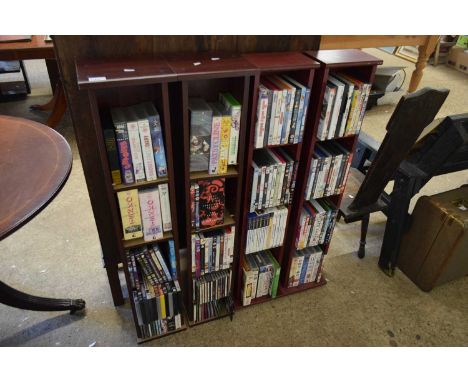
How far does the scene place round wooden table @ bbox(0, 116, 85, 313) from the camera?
1.18 meters

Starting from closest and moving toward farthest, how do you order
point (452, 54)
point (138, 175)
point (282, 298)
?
point (138, 175), point (282, 298), point (452, 54)

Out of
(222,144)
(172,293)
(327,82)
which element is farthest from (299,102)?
(172,293)

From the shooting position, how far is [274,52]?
1439mm

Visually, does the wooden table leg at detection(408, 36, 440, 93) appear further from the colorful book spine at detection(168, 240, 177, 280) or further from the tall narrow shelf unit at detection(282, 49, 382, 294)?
the colorful book spine at detection(168, 240, 177, 280)

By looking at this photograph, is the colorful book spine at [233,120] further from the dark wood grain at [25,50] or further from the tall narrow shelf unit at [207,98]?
the dark wood grain at [25,50]

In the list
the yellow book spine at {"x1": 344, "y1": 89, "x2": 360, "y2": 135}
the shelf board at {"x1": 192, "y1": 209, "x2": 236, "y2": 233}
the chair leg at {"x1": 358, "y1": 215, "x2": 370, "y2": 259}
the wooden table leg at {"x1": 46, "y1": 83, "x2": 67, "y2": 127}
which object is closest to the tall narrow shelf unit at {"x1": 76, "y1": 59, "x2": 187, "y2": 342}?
the shelf board at {"x1": 192, "y1": 209, "x2": 236, "y2": 233}

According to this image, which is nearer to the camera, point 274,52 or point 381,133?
point 274,52

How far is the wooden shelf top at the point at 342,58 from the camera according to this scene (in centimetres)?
132

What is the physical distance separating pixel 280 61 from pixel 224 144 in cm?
35

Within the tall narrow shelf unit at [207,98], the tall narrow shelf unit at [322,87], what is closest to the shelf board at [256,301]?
the tall narrow shelf unit at [207,98]

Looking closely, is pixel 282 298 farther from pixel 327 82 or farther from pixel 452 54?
pixel 452 54

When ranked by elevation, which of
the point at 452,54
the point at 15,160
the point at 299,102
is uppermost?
the point at 299,102

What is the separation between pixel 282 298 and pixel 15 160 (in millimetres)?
1403

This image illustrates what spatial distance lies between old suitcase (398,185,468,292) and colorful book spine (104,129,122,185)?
1567 mm
